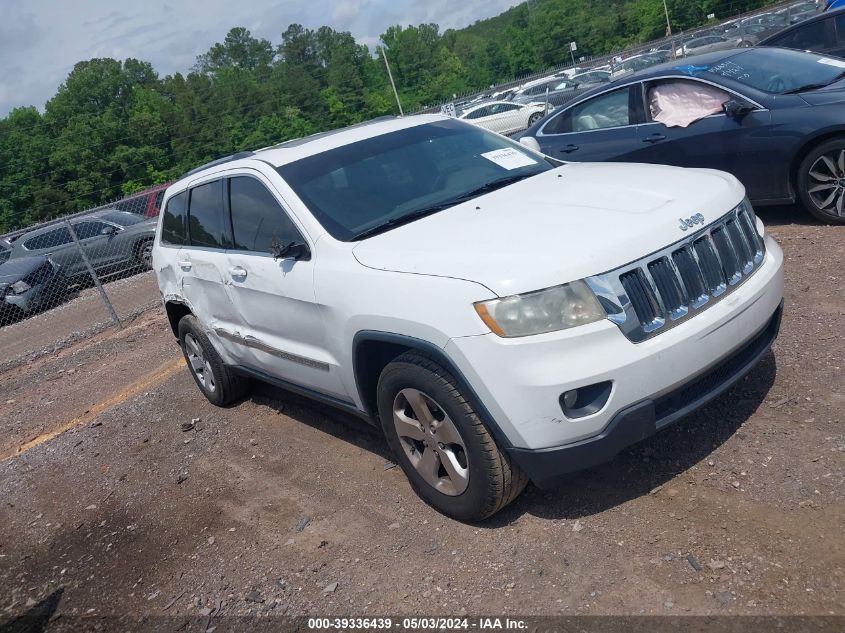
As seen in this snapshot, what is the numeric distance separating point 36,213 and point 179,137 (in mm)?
12016

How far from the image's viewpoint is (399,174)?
429cm

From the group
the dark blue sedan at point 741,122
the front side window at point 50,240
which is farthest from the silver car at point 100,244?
→ the dark blue sedan at point 741,122

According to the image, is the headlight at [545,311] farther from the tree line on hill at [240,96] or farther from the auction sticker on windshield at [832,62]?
the tree line on hill at [240,96]

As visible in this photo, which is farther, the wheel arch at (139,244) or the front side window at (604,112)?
the wheel arch at (139,244)

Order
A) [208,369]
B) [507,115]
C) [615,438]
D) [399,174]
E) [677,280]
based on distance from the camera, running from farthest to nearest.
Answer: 1. [507,115]
2. [208,369]
3. [399,174]
4. [677,280]
5. [615,438]

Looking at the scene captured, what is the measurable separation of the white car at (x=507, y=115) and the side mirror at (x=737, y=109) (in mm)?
15868

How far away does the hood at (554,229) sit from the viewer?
3.02 meters

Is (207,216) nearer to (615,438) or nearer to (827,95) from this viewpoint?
(615,438)

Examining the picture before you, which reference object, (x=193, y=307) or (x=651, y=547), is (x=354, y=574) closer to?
(x=651, y=547)

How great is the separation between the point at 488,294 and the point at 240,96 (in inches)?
2443

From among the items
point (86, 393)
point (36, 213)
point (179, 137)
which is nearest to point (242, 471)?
point (86, 393)

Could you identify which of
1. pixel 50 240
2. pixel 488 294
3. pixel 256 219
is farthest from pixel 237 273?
pixel 50 240

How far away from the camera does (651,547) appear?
3090 mm

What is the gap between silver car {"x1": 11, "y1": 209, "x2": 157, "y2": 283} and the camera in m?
14.4
